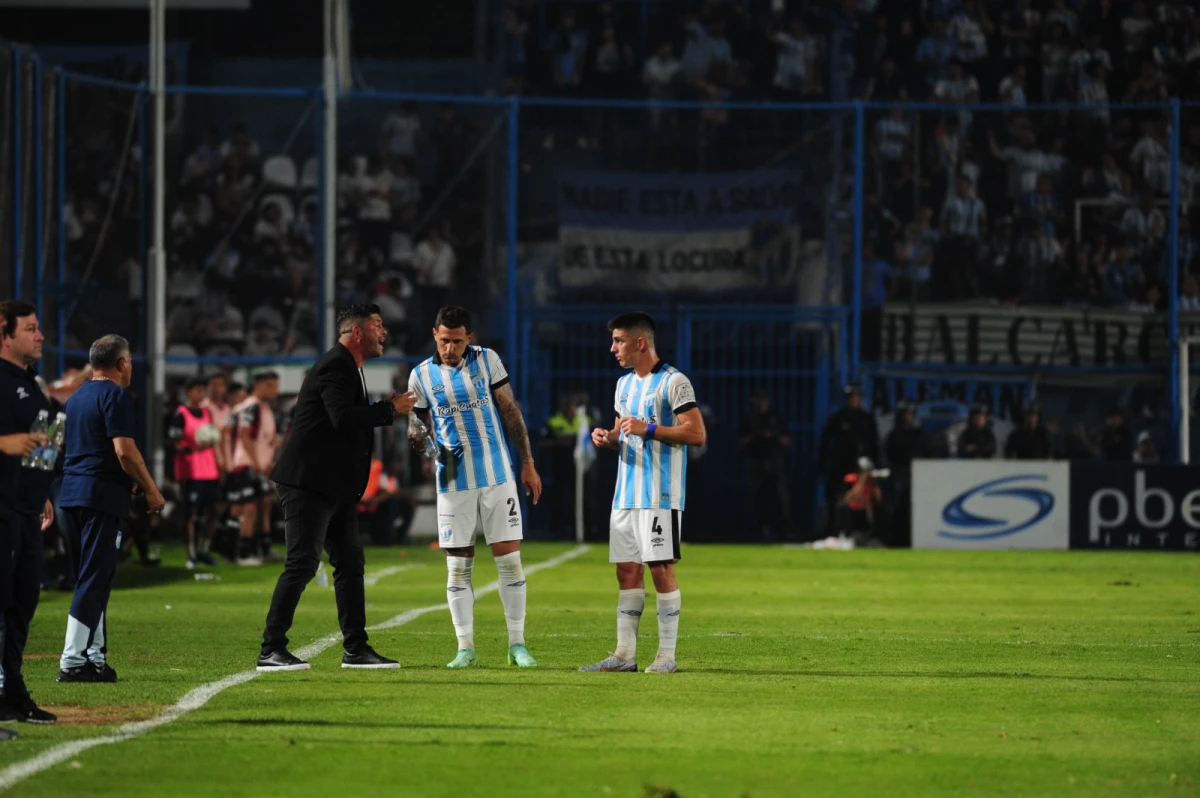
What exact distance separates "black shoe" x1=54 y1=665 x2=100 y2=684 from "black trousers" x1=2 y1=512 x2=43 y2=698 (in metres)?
1.60

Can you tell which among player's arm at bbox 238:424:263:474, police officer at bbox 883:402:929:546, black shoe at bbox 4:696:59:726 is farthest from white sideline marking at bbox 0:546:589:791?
police officer at bbox 883:402:929:546

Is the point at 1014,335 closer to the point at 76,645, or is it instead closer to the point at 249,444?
the point at 249,444

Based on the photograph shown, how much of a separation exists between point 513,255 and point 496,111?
3.39 metres

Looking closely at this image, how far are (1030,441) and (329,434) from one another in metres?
17.5

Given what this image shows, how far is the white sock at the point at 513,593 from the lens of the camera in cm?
1109

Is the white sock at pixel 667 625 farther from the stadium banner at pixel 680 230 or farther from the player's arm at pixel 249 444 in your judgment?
the stadium banner at pixel 680 230

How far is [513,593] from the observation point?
11094 mm

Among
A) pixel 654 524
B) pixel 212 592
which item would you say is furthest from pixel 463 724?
pixel 212 592

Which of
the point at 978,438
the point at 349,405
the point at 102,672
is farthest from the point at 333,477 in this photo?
the point at 978,438

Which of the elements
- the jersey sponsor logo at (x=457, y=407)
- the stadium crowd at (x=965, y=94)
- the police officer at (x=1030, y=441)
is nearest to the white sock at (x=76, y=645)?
the jersey sponsor logo at (x=457, y=407)

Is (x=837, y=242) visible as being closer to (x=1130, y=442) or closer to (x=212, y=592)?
(x=1130, y=442)

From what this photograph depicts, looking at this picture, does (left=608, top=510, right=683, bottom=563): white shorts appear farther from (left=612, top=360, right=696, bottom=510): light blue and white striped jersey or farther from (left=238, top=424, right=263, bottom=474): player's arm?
(left=238, top=424, right=263, bottom=474): player's arm

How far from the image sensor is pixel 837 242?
92.9 ft

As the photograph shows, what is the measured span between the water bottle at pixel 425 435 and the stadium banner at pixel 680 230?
Result: 1710cm
